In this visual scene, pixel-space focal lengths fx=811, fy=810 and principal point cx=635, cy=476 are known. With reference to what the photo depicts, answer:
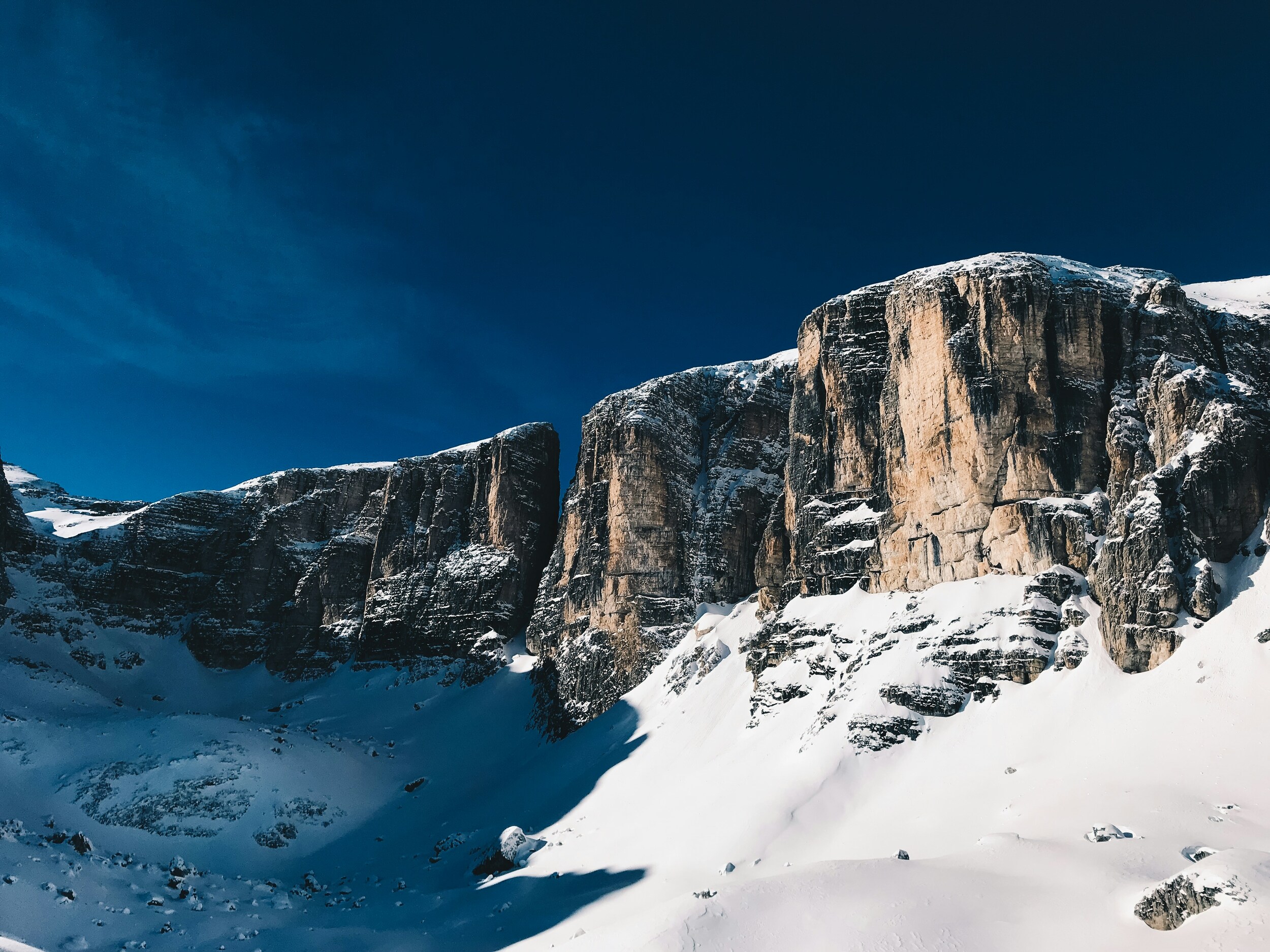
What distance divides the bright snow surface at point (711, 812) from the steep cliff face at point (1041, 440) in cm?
223

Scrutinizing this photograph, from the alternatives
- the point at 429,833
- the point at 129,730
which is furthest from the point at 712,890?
the point at 129,730

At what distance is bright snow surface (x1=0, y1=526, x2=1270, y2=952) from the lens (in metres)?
25.3

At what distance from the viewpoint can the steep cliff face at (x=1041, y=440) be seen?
4000 cm

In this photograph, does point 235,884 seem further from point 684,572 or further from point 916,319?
point 916,319

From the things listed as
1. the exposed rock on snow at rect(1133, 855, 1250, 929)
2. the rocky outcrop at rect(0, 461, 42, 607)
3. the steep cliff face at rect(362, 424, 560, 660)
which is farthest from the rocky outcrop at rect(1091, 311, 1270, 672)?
the rocky outcrop at rect(0, 461, 42, 607)

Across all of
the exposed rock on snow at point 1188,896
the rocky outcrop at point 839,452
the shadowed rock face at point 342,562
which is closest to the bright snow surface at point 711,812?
the exposed rock on snow at point 1188,896

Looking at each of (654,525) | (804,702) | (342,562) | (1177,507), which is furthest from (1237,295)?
(342,562)

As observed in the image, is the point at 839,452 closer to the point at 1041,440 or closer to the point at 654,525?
the point at 1041,440

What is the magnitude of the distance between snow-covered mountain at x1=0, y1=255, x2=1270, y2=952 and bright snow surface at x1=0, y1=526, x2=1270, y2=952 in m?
0.20

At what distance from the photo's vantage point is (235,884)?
4269cm

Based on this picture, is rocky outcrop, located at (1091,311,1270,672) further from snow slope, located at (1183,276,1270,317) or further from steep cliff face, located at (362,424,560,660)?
steep cliff face, located at (362,424,560,660)

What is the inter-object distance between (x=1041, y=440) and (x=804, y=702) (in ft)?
70.6

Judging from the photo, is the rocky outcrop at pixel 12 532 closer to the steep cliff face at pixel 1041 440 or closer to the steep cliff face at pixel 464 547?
the steep cliff face at pixel 464 547

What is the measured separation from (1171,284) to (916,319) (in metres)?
15.1
